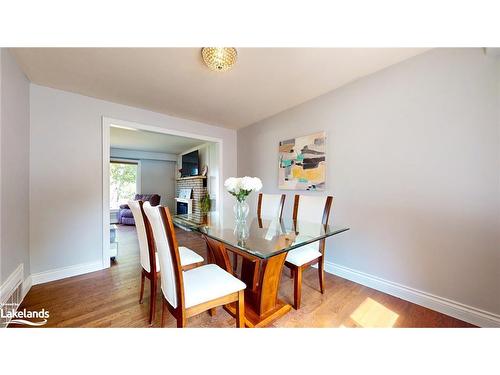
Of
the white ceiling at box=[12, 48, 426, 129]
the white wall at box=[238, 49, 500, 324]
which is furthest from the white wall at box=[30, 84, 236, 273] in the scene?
the white wall at box=[238, 49, 500, 324]

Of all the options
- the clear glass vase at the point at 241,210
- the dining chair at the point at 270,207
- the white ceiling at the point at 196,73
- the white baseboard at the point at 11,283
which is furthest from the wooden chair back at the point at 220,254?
the white ceiling at the point at 196,73

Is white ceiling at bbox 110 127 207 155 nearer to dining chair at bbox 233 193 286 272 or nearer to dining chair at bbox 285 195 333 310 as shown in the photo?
dining chair at bbox 233 193 286 272

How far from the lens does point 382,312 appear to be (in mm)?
1530

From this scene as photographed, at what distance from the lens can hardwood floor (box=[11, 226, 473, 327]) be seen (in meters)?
1.40

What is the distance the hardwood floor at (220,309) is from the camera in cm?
140

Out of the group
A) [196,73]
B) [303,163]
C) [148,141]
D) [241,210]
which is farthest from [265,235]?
[148,141]

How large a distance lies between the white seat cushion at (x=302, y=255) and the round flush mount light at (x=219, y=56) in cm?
176

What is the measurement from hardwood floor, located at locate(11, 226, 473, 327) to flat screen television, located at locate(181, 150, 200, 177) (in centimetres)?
332

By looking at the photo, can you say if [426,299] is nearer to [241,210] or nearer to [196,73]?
[241,210]

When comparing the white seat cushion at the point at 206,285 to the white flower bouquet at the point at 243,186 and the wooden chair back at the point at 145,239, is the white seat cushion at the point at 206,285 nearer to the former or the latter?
the wooden chair back at the point at 145,239
